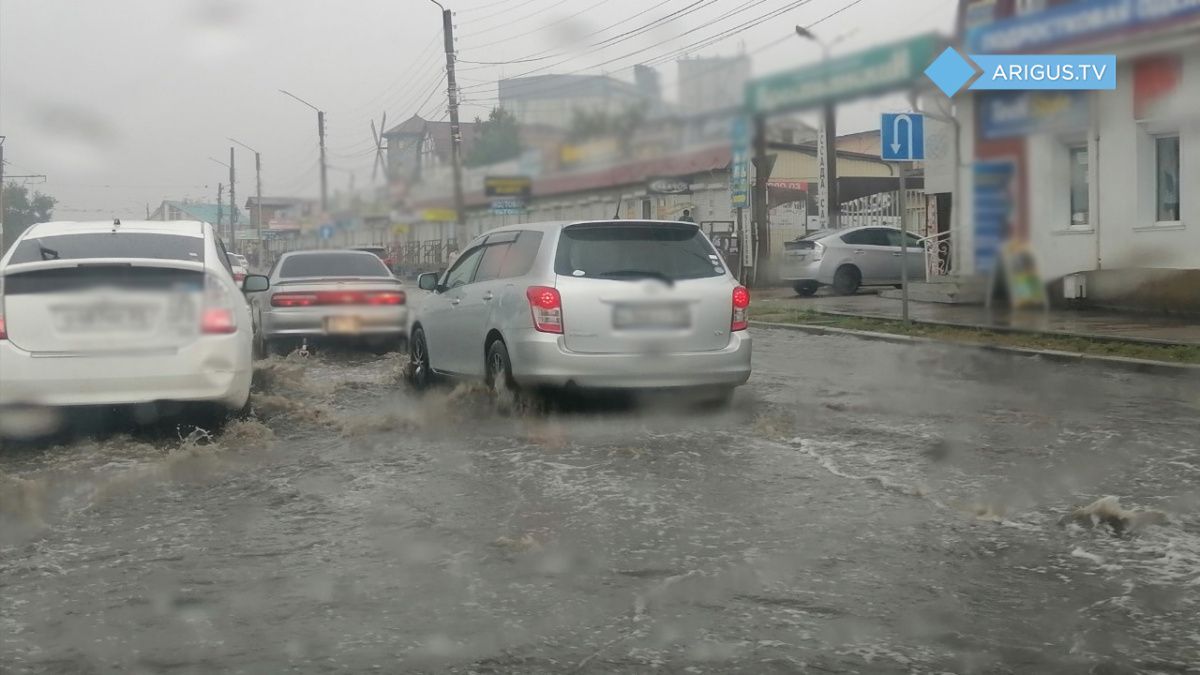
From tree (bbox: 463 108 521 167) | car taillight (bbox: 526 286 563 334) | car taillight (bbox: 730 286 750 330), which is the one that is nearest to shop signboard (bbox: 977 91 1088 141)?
tree (bbox: 463 108 521 167)

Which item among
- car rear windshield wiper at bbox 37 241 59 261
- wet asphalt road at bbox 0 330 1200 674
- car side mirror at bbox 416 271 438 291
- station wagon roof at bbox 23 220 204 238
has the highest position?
station wagon roof at bbox 23 220 204 238

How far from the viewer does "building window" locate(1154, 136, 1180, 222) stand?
16.4 metres

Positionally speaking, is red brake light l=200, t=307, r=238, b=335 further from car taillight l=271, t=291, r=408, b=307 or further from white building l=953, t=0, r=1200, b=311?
white building l=953, t=0, r=1200, b=311

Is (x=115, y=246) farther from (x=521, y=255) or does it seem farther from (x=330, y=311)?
(x=330, y=311)

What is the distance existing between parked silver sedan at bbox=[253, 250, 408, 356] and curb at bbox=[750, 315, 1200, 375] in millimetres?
5371

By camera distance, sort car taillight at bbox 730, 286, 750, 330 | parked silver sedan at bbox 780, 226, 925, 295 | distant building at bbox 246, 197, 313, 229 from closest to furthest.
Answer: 1. car taillight at bbox 730, 286, 750, 330
2. distant building at bbox 246, 197, 313, 229
3. parked silver sedan at bbox 780, 226, 925, 295

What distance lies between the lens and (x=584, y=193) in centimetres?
1756

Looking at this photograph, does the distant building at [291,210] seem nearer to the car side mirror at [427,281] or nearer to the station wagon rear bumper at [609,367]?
the car side mirror at [427,281]

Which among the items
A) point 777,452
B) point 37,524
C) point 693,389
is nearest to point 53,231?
point 37,524

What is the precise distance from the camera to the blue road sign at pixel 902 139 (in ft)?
49.6

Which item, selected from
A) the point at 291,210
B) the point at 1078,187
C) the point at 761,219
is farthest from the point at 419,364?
the point at 761,219

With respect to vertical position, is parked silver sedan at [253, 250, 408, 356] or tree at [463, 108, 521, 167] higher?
tree at [463, 108, 521, 167]

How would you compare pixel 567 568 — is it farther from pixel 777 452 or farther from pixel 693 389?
pixel 693 389

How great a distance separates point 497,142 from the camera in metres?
20.5
